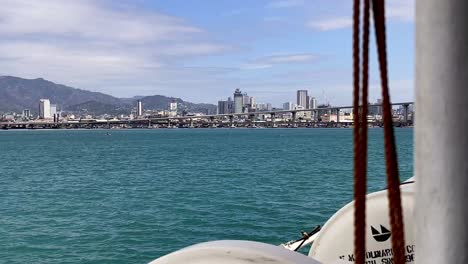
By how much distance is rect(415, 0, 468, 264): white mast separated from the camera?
168 centimetres

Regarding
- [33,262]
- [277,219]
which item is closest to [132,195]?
[277,219]

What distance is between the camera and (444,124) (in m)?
1.70

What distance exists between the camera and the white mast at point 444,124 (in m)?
1.68

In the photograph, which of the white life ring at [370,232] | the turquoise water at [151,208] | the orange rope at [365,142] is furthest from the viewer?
the turquoise water at [151,208]

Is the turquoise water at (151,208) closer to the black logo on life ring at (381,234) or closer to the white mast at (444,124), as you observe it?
the black logo on life ring at (381,234)

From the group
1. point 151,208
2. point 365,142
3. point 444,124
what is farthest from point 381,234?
point 151,208

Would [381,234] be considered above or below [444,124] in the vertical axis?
below

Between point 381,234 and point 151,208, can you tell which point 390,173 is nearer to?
point 381,234

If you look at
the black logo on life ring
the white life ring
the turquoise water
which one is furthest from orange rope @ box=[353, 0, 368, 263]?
the turquoise water

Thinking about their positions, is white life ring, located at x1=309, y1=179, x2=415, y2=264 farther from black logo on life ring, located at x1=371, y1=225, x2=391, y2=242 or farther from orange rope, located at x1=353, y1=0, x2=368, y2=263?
orange rope, located at x1=353, y1=0, x2=368, y2=263

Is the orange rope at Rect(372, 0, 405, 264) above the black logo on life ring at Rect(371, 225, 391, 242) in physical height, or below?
above

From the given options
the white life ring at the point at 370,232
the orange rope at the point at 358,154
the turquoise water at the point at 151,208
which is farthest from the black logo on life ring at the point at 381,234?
the turquoise water at the point at 151,208

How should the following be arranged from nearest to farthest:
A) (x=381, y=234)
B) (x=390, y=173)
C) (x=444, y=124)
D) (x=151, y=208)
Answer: (x=444, y=124), (x=390, y=173), (x=381, y=234), (x=151, y=208)

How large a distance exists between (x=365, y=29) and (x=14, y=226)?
29.2 m
